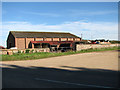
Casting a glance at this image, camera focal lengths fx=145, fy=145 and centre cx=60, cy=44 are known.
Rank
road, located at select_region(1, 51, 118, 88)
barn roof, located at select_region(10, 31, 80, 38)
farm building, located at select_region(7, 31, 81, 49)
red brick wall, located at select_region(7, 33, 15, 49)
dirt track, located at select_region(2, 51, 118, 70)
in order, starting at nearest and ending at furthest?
1. road, located at select_region(1, 51, 118, 88)
2. dirt track, located at select_region(2, 51, 118, 70)
3. farm building, located at select_region(7, 31, 81, 49)
4. red brick wall, located at select_region(7, 33, 15, 49)
5. barn roof, located at select_region(10, 31, 80, 38)

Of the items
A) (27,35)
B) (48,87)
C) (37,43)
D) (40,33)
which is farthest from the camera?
(40,33)

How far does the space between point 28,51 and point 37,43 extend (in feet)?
49.6

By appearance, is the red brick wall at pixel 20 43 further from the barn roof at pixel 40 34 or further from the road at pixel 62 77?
the road at pixel 62 77

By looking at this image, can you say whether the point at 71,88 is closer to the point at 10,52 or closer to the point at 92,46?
the point at 10,52

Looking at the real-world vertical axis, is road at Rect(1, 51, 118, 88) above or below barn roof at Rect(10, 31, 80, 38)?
below

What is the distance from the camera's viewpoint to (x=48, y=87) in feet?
23.9

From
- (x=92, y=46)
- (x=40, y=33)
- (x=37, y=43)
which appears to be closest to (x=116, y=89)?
(x=92, y=46)

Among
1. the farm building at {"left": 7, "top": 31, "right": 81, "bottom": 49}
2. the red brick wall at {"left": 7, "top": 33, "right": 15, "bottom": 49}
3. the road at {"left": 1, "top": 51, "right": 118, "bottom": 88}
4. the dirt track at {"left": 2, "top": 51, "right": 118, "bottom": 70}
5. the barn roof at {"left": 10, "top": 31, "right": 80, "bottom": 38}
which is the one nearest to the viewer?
the road at {"left": 1, "top": 51, "right": 118, "bottom": 88}

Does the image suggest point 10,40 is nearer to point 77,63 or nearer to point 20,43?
point 20,43

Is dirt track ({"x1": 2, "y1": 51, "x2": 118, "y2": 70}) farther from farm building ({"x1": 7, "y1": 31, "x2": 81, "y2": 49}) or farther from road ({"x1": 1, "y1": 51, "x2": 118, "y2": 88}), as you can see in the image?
farm building ({"x1": 7, "y1": 31, "x2": 81, "y2": 49})

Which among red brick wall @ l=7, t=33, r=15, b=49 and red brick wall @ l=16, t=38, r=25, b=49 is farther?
red brick wall @ l=7, t=33, r=15, b=49

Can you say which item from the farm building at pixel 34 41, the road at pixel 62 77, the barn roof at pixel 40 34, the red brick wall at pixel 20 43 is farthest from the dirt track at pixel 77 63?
the barn roof at pixel 40 34

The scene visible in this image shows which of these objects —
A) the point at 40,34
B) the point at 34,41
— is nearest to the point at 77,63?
the point at 34,41

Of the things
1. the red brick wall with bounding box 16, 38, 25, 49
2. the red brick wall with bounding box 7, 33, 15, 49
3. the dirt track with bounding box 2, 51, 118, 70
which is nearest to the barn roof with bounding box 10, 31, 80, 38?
the red brick wall with bounding box 16, 38, 25, 49
